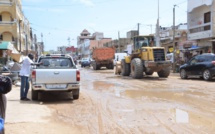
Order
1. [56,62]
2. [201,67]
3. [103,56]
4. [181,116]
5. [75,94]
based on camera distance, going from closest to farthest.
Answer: [181,116] < [75,94] < [56,62] < [201,67] < [103,56]

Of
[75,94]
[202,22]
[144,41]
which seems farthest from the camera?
[202,22]

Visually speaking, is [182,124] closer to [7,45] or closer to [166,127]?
[166,127]

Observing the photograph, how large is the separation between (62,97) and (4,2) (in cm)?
3827

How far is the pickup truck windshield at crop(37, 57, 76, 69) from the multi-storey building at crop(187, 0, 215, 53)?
65.8 feet

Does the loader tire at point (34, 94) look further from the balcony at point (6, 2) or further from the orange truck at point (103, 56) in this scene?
the balcony at point (6, 2)

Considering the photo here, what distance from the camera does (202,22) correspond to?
3231cm

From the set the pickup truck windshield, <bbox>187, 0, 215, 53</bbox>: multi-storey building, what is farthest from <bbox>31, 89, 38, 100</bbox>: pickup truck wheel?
<bbox>187, 0, 215, 53</bbox>: multi-storey building

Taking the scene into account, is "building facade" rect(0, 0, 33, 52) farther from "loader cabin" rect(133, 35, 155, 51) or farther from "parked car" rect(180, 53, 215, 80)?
"parked car" rect(180, 53, 215, 80)

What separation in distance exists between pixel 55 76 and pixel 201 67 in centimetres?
1087

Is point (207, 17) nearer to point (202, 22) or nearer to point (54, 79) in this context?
point (202, 22)

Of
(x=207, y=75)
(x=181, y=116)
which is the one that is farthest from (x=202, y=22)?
(x=181, y=116)

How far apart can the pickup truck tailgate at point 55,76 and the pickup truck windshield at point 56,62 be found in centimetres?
78

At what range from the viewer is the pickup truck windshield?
11.6m

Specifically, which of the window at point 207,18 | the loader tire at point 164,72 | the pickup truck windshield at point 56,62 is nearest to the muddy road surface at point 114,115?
the pickup truck windshield at point 56,62
